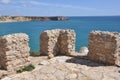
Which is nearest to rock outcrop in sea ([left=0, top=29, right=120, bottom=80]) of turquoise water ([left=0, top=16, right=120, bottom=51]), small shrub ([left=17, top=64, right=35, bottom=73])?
small shrub ([left=17, top=64, right=35, bottom=73])

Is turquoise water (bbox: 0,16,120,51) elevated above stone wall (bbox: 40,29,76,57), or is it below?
below

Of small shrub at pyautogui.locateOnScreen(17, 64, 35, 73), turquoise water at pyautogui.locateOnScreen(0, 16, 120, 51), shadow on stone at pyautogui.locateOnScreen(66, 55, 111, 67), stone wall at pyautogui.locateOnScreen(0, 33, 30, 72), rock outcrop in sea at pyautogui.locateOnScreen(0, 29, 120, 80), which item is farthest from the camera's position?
turquoise water at pyautogui.locateOnScreen(0, 16, 120, 51)

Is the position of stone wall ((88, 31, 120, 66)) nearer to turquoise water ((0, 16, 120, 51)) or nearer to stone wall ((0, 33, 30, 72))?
stone wall ((0, 33, 30, 72))

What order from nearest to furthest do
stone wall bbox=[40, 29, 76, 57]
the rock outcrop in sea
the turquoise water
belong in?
1. the rock outcrop in sea
2. stone wall bbox=[40, 29, 76, 57]
3. the turquoise water

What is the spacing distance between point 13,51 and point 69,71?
3198 millimetres

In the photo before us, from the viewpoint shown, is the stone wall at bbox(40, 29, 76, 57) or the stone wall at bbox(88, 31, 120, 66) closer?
the stone wall at bbox(88, 31, 120, 66)

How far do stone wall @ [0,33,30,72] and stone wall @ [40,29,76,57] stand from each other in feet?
7.89

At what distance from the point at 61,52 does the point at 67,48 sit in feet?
2.20

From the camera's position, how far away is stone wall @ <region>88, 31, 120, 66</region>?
1329 centimetres

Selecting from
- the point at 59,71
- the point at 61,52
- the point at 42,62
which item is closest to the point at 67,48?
the point at 61,52

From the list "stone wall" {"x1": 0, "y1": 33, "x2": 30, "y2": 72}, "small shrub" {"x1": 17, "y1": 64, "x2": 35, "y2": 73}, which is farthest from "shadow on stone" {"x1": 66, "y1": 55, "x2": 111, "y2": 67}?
"stone wall" {"x1": 0, "y1": 33, "x2": 30, "y2": 72}

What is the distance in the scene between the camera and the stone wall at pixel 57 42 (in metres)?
15.0

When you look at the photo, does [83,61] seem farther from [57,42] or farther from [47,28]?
[47,28]

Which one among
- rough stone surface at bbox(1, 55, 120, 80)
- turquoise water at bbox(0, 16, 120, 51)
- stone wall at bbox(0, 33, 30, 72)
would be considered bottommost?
turquoise water at bbox(0, 16, 120, 51)
